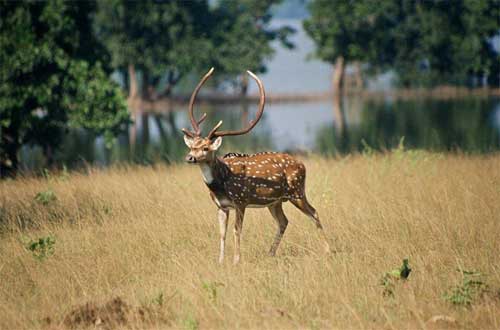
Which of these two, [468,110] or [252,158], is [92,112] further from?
[468,110]

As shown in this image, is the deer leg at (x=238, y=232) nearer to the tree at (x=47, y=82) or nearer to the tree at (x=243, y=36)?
the tree at (x=47, y=82)

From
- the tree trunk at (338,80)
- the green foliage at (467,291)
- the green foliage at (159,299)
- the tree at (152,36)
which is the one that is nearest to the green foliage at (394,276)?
the green foliage at (467,291)

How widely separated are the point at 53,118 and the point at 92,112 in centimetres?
93

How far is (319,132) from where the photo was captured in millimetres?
36938

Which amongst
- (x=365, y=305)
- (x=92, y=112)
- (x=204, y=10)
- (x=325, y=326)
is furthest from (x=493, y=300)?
(x=204, y=10)

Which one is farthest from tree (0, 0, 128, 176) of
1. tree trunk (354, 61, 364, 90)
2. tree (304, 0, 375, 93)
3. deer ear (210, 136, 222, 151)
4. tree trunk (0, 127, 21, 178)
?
tree trunk (354, 61, 364, 90)

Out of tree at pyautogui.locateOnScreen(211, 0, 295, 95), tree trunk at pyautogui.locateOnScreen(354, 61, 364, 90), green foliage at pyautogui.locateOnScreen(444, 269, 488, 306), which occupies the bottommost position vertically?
tree trunk at pyautogui.locateOnScreen(354, 61, 364, 90)

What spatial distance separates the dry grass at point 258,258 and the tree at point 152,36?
138ft

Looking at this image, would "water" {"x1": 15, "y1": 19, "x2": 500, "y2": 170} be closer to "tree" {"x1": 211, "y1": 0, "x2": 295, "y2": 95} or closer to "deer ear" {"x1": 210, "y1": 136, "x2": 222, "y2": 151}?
"tree" {"x1": 211, "y1": 0, "x2": 295, "y2": 95}

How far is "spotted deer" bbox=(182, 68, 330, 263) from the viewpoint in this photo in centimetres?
887

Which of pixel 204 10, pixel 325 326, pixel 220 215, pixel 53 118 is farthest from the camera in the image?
pixel 204 10

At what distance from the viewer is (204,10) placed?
6150 centimetres

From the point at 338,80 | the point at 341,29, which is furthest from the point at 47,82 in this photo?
the point at 338,80

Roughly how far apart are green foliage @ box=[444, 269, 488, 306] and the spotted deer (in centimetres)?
224
